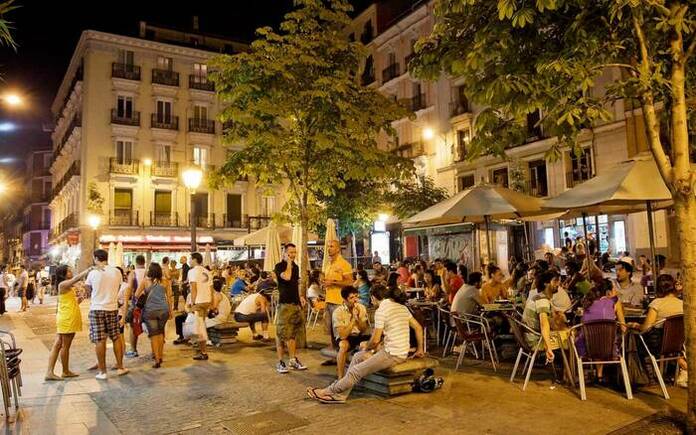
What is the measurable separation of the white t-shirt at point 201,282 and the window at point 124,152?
31.8 m

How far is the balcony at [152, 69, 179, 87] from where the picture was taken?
39844 millimetres

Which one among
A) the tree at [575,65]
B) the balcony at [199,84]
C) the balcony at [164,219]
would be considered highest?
the balcony at [199,84]

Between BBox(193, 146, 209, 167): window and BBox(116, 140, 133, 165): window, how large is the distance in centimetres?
457

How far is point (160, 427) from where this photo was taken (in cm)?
568

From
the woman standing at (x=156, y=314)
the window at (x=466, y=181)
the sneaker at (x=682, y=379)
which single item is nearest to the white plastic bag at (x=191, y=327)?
the woman standing at (x=156, y=314)

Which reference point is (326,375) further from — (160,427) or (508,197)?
(508,197)

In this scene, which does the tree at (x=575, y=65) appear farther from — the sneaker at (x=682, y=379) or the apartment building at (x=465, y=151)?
the apartment building at (x=465, y=151)

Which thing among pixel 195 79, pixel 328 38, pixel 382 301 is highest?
pixel 195 79

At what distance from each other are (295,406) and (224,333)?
16.4ft

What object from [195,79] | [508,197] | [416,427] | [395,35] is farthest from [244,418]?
[195,79]

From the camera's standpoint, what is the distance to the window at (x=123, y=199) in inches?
1505

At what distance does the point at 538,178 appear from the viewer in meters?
27.6

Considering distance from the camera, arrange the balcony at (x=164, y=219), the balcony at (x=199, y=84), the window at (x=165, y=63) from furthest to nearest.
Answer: the balcony at (x=199, y=84), the window at (x=165, y=63), the balcony at (x=164, y=219)

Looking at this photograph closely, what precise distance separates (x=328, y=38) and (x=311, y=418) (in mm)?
7510
